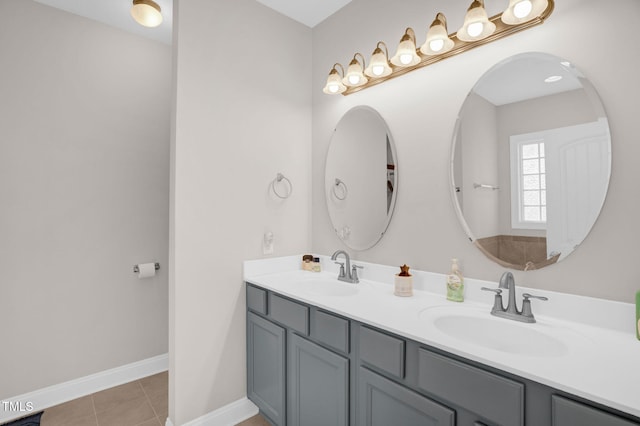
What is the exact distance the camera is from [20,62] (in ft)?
6.85

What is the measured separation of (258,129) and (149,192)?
120 cm

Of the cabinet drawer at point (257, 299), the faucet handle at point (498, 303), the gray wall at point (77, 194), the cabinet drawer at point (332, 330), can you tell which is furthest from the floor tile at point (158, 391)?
the faucet handle at point (498, 303)

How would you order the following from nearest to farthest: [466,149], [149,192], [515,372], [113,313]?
[515,372], [466,149], [113,313], [149,192]

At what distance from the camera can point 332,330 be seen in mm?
1468

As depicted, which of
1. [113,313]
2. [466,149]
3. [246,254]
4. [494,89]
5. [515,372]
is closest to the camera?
[515,372]

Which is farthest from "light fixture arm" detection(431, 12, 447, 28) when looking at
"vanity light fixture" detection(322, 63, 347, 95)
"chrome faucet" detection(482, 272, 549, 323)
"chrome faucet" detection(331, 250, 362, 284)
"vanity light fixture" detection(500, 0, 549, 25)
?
"chrome faucet" detection(331, 250, 362, 284)

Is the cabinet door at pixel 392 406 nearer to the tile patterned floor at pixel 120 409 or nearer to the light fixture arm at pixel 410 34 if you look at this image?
the tile patterned floor at pixel 120 409

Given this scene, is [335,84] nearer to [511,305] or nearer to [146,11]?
[146,11]

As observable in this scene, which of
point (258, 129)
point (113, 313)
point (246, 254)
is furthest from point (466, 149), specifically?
point (113, 313)

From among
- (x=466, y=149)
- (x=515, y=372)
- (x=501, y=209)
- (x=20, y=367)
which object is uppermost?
(x=466, y=149)

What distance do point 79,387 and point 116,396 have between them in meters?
0.27

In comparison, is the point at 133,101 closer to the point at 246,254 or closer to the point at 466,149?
the point at 246,254

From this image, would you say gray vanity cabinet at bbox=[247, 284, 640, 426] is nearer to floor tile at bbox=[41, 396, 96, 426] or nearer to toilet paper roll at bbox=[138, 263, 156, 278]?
toilet paper roll at bbox=[138, 263, 156, 278]

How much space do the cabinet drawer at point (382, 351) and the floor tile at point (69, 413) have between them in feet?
6.34
